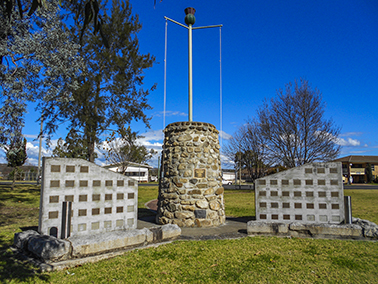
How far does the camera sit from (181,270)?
13.9 ft

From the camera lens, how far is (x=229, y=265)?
174 inches

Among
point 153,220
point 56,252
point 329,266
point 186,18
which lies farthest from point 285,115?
point 56,252

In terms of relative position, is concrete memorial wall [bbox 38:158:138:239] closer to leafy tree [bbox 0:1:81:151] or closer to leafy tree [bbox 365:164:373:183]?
leafy tree [bbox 0:1:81:151]

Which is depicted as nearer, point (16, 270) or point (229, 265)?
point (16, 270)

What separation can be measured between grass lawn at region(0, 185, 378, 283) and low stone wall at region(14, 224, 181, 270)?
0.26 meters

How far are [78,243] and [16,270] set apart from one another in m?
0.94

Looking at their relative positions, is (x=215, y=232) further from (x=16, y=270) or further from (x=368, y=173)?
(x=368, y=173)

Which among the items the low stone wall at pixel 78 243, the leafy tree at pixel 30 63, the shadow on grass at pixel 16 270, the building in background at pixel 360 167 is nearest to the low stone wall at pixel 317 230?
the low stone wall at pixel 78 243

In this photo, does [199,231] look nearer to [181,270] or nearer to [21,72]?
[181,270]

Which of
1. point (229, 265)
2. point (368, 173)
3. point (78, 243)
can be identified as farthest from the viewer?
point (368, 173)

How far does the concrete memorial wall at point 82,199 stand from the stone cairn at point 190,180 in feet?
4.90

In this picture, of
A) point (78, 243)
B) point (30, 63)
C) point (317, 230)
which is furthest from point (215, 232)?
point (30, 63)

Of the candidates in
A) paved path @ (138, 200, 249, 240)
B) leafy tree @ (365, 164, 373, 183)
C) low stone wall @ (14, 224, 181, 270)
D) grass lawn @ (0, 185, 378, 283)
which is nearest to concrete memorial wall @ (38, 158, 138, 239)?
low stone wall @ (14, 224, 181, 270)

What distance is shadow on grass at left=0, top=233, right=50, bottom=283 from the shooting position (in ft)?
12.5
